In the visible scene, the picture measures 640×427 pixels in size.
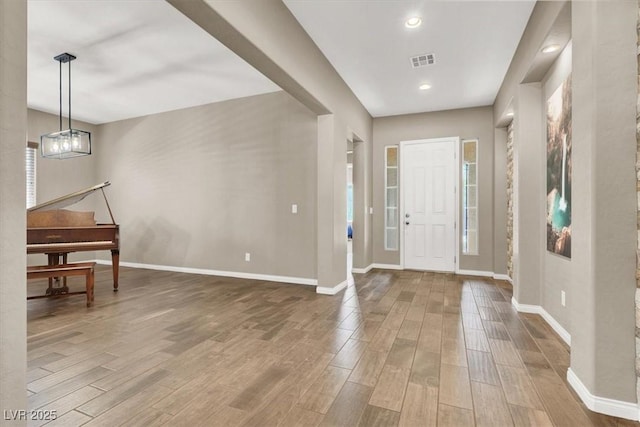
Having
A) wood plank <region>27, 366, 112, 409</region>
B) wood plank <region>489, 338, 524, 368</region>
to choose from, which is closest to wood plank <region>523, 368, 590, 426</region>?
wood plank <region>489, 338, 524, 368</region>

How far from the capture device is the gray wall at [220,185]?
15.5 feet

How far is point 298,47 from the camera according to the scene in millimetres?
3100

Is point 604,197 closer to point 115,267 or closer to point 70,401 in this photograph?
point 70,401

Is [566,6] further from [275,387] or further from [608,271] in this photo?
[275,387]

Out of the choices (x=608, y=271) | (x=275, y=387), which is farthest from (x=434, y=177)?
(x=275, y=387)

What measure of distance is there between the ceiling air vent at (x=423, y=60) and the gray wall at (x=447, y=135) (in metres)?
1.93

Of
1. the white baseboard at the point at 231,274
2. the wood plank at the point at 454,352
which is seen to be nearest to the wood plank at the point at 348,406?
the wood plank at the point at 454,352

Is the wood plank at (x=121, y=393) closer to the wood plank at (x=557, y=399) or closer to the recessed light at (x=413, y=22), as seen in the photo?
the wood plank at (x=557, y=399)

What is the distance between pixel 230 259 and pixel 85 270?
→ 198 centimetres

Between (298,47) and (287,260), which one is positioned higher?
(298,47)

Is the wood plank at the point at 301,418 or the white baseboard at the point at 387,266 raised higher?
the white baseboard at the point at 387,266

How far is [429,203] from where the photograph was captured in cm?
564

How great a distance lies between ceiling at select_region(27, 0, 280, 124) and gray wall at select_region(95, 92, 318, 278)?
412 millimetres

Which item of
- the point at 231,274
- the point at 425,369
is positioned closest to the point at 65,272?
the point at 231,274
